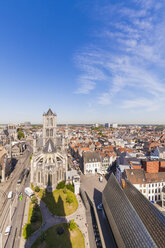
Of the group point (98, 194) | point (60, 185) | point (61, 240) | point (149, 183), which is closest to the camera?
point (61, 240)

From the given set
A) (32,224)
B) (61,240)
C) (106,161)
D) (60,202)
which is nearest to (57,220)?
(61,240)

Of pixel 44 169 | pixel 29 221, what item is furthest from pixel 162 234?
pixel 44 169

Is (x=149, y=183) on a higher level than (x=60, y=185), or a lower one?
higher

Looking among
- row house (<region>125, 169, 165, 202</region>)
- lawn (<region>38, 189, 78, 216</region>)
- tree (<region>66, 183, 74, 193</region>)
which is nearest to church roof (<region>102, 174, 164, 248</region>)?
lawn (<region>38, 189, 78, 216</region>)

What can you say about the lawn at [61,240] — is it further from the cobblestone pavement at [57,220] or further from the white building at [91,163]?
the white building at [91,163]

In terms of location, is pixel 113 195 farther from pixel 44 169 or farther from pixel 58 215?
pixel 44 169

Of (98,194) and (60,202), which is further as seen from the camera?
(98,194)

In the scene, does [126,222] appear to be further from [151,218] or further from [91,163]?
[91,163]

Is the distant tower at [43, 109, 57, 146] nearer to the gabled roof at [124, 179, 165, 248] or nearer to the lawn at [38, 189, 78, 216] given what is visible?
the lawn at [38, 189, 78, 216]

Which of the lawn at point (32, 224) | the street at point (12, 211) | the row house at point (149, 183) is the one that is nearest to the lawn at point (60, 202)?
the lawn at point (32, 224)
